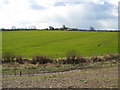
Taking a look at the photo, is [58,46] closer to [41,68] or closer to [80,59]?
[80,59]

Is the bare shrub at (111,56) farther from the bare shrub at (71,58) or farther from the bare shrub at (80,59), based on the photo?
the bare shrub at (71,58)

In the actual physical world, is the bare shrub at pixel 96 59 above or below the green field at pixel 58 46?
below

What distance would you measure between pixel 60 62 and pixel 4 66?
9.46 metres

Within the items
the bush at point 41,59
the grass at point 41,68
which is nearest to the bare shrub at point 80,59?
the grass at point 41,68

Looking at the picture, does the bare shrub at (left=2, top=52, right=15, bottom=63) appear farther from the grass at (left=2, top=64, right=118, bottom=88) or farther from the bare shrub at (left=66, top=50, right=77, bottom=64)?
the grass at (left=2, top=64, right=118, bottom=88)

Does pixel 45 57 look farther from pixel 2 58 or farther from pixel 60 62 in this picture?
pixel 2 58

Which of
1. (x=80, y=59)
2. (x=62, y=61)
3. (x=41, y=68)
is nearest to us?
(x=41, y=68)

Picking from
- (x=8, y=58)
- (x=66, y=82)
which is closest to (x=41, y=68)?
(x=8, y=58)

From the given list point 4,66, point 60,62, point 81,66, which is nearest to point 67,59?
point 60,62

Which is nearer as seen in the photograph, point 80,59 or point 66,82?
point 66,82

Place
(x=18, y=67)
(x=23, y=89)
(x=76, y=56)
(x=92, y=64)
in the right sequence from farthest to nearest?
(x=76, y=56) → (x=92, y=64) → (x=18, y=67) → (x=23, y=89)

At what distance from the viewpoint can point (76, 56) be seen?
45.2 metres

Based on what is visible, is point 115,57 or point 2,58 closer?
point 2,58

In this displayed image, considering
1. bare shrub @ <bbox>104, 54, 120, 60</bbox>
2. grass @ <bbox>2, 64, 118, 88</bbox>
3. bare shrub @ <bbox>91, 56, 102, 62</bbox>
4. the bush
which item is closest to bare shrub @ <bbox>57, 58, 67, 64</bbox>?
the bush
